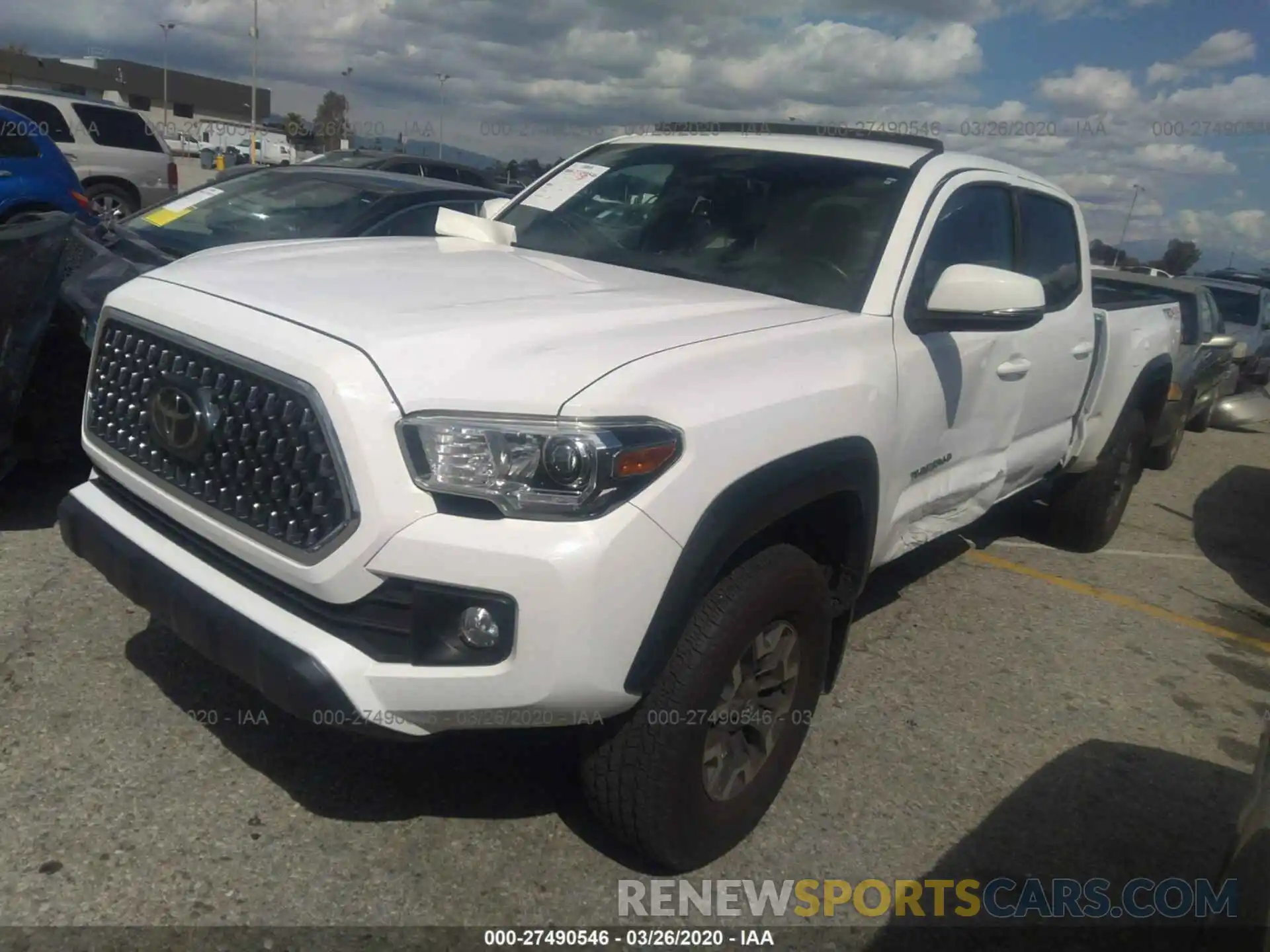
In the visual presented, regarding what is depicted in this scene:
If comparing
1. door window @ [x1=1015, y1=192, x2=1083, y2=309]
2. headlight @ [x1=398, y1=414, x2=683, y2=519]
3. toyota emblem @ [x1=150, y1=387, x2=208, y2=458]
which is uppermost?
door window @ [x1=1015, y1=192, x2=1083, y2=309]

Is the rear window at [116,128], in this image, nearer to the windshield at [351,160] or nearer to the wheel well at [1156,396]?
the windshield at [351,160]

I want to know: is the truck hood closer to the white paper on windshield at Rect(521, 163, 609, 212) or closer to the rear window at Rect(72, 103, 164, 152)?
the white paper on windshield at Rect(521, 163, 609, 212)

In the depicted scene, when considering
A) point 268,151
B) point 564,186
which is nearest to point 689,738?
point 564,186

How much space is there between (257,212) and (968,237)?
367 centimetres

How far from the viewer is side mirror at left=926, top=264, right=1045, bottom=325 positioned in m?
3.21

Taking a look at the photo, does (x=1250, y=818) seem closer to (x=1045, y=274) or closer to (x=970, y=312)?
(x=970, y=312)

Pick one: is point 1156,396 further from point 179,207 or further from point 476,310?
point 179,207

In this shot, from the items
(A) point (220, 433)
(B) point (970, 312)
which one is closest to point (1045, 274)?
(B) point (970, 312)

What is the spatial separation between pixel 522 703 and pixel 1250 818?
163 cm

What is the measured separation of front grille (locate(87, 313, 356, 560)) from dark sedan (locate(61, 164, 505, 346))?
239cm

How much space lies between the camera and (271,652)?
2307 mm

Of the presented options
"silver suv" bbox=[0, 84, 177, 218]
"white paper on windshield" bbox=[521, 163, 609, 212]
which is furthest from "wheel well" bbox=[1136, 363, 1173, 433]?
"silver suv" bbox=[0, 84, 177, 218]

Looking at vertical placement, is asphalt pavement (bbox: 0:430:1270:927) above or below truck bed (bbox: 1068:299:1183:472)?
below

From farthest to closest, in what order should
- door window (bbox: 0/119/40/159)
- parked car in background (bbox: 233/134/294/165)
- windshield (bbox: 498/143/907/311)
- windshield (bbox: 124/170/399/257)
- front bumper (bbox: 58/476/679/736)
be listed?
parked car in background (bbox: 233/134/294/165), door window (bbox: 0/119/40/159), windshield (bbox: 124/170/399/257), windshield (bbox: 498/143/907/311), front bumper (bbox: 58/476/679/736)
